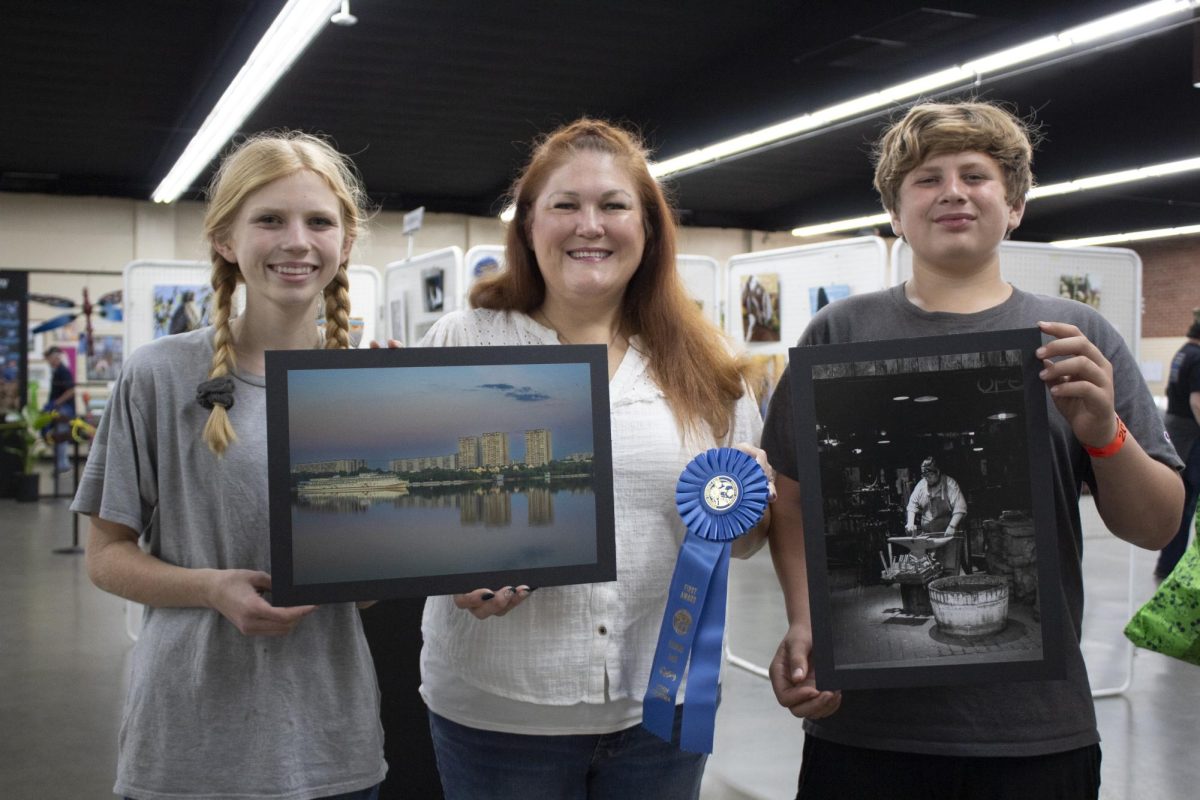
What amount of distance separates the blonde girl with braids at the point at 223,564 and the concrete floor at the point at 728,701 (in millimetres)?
2604

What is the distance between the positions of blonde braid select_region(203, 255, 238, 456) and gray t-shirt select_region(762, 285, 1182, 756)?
0.96m

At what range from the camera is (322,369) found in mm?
1401

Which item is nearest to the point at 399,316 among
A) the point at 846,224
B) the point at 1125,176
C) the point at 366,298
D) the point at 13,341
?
the point at 366,298

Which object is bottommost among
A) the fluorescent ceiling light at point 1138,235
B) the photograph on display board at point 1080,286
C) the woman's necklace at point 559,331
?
the woman's necklace at point 559,331

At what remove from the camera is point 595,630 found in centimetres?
154

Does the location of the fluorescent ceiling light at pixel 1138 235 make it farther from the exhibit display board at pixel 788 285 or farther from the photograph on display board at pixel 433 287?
the photograph on display board at pixel 433 287

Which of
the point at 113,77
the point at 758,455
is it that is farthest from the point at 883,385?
the point at 113,77

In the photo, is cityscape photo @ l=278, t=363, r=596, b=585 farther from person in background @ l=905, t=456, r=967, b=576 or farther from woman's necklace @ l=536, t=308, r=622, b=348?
person in background @ l=905, t=456, r=967, b=576

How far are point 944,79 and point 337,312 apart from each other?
731cm

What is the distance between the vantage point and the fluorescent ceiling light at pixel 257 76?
648 centimetres

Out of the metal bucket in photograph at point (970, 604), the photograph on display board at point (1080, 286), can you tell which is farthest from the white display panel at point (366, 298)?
the metal bucket in photograph at point (970, 604)

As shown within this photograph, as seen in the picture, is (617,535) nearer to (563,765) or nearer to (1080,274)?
(563,765)

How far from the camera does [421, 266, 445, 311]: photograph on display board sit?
17.1 ft

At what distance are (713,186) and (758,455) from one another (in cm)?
1380
